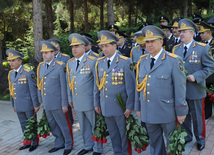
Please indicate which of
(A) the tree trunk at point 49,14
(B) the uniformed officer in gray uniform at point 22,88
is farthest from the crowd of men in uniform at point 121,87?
(A) the tree trunk at point 49,14

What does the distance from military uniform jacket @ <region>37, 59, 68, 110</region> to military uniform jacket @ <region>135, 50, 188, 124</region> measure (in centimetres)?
190

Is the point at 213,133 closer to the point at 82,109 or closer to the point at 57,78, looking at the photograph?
the point at 82,109

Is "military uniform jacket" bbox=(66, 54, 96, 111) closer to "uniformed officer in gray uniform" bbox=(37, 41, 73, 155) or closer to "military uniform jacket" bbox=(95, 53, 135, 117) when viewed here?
"uniformed officer in gray uniform" bbox=(37, 41, 73, 155)

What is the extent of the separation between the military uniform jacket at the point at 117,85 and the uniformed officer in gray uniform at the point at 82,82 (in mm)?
451

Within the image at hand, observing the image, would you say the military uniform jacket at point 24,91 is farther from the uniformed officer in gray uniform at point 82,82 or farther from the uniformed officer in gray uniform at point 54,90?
the uniformed officer in gray uniform at point 82,82

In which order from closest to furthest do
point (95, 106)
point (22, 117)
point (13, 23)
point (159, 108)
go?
point (159, 108) → point (95, 106) → point (22, 117) → point (13, 23)

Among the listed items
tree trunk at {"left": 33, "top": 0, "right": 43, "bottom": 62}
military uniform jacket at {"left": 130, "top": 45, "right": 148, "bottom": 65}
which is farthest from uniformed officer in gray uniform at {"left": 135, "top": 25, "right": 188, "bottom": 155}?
tree trunk at {"left": 33, "top": 0, "right": 43, "bottom": 62}

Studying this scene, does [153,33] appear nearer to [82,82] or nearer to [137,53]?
[82,82]

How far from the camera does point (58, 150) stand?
4.72m

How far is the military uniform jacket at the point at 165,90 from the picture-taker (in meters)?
3.03

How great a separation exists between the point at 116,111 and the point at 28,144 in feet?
8.29

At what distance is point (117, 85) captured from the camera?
3717mm

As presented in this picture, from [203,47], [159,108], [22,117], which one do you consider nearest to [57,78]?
[22,117]

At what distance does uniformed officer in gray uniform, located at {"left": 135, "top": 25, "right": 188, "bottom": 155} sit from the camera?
3037 millimetres
